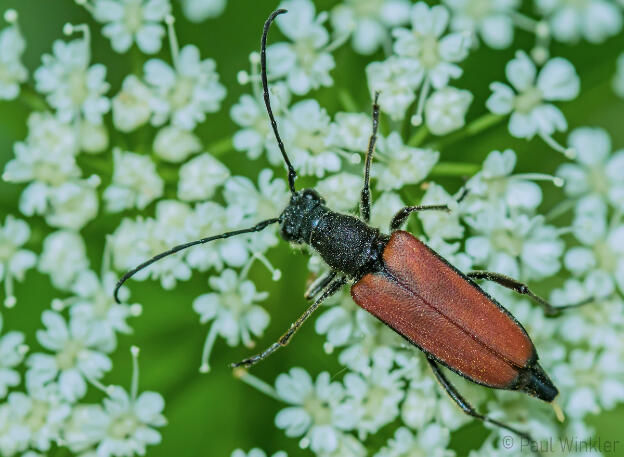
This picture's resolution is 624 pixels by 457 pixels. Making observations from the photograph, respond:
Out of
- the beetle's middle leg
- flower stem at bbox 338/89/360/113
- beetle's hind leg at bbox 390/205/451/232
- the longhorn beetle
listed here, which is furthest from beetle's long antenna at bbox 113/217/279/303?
flower stem at bbox 338/89/360/113

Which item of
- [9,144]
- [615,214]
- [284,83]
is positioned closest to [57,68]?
[9,144]

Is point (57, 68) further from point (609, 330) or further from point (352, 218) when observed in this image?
point (609, 330)

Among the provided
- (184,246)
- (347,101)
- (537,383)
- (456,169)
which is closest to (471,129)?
(456,169)

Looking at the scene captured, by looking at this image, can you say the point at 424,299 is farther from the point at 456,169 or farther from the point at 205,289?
the point at 205,289

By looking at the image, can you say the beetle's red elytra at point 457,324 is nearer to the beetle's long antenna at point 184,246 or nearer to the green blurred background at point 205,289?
the green blurred background at point 205,289

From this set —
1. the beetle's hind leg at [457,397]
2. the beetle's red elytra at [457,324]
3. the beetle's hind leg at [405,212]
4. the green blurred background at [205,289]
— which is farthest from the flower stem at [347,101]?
the beetle's hind leg at [457,397]
